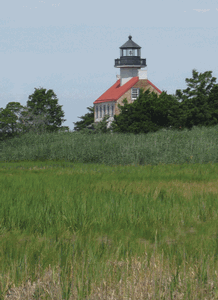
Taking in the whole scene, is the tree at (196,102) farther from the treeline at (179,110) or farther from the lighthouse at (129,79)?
the lighthouse at (129,79)

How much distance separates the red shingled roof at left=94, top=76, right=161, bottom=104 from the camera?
66.0m

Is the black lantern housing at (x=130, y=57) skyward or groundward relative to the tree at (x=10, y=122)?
skyward

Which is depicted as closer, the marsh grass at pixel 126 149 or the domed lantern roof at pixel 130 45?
the marsh grass at pixel 126 149

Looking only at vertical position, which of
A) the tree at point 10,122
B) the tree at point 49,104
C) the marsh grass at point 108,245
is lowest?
the marsh grass at point 108,245

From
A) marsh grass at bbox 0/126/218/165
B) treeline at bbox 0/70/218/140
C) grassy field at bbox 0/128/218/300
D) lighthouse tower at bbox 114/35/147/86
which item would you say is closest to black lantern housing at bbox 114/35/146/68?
lighthouse tower at bbox 114/35/147/86

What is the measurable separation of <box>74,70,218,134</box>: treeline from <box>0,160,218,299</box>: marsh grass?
33973 mm

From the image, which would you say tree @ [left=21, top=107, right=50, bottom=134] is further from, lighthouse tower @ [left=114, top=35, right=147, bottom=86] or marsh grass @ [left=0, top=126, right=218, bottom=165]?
lighthouse tower @ [left=114, top=35, right=147, bottom=86]

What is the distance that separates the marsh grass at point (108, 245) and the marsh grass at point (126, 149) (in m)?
12.8

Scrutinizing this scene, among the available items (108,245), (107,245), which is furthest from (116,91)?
(107,245)

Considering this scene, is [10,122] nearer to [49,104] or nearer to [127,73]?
[49,104]

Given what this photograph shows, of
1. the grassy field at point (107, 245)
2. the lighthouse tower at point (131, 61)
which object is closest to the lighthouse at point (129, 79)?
the lighthouse tower at point (131, 61)

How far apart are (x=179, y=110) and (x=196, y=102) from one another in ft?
7.63

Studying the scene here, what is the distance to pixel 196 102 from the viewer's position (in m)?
45.1

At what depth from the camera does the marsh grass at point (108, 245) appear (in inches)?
143
